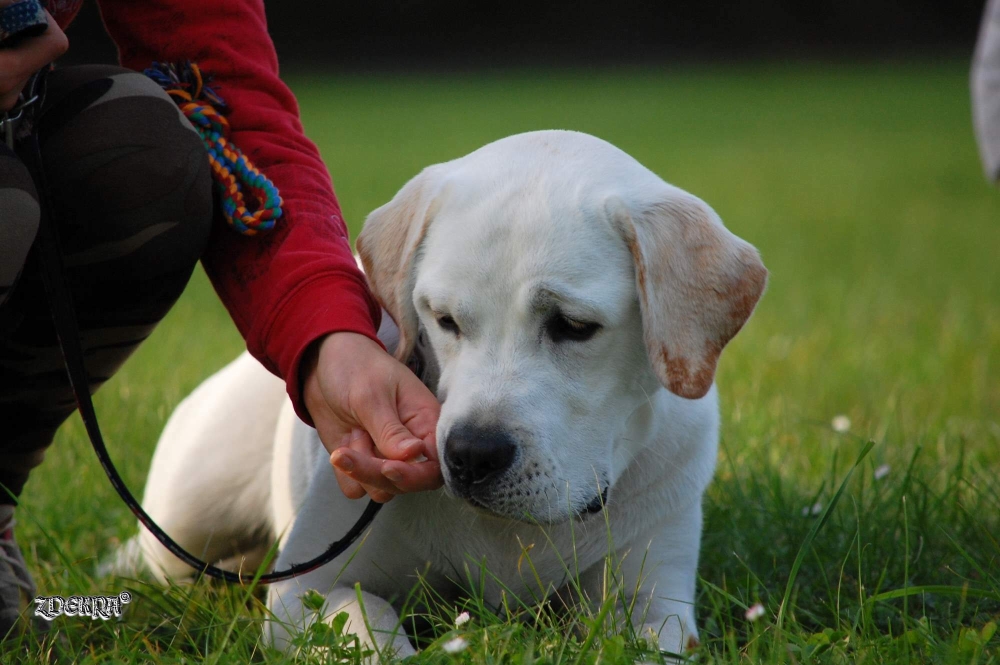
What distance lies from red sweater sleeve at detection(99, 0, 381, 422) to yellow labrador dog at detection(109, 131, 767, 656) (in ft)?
0.48

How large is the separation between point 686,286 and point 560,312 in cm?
26

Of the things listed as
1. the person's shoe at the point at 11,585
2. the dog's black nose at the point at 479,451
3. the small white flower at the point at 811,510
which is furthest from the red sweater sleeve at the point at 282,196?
the small white flower at the point at 811,510

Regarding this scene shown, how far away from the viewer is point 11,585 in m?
2.49

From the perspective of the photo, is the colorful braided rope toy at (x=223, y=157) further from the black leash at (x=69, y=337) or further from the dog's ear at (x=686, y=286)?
the dog's ear at (x=686, y=286)

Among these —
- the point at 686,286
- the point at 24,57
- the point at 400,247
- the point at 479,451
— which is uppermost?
the point at 24,57

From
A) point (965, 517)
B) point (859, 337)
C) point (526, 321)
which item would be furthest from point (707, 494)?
point (859, 337)

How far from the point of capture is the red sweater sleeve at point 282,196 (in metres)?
2.26

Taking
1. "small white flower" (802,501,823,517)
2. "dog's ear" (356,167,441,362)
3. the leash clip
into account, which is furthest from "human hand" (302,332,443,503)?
"small white flower" (802,501,823,517)

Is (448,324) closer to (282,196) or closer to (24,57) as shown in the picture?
(282,196)

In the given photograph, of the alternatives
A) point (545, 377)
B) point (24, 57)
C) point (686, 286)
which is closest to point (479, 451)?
point (545, 377)

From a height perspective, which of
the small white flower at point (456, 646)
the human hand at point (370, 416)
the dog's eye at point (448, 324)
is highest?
the dog's eye at point (448, 324)

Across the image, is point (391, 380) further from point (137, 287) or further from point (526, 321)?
point (137, 287)

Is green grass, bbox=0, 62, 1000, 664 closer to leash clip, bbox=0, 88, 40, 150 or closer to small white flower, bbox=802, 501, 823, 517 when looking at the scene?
small white flower, bbox=802, 501, 823, 517

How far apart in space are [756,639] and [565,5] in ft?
101
